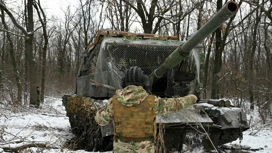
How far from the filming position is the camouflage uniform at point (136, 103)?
3.18 meters

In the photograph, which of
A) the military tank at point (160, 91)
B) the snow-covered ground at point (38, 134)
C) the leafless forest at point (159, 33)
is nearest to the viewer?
the snow-covered ground at point (38, 134)

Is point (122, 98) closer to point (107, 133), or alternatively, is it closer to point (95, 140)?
point (107, 133)

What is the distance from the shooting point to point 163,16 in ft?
50.2

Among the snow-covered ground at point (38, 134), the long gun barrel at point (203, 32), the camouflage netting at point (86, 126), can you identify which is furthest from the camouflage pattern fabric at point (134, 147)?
the camouflage netting at point (86, 126)

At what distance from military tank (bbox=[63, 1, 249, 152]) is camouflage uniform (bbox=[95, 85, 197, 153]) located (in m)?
1.65

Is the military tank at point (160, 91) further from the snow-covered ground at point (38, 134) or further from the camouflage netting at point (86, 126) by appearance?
the snow-covered ground at point (38, 134)

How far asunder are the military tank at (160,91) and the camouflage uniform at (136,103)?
64.9 inches

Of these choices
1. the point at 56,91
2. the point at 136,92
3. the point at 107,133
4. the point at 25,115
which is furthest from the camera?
the point at 56,91

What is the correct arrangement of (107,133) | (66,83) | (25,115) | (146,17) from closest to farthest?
(107,133) < (25,115) < (146,17) < (66,83)

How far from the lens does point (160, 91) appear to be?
6660 mm

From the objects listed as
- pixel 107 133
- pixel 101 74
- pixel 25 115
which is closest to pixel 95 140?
pixel 107 133

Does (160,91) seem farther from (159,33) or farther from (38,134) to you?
(159,33)

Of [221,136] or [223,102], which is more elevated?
[223,102]

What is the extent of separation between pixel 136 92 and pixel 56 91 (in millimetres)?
26543
